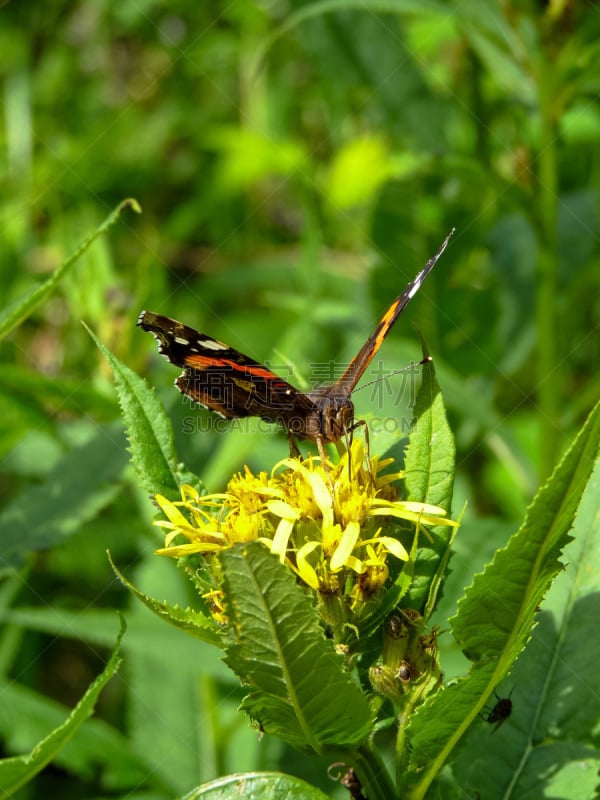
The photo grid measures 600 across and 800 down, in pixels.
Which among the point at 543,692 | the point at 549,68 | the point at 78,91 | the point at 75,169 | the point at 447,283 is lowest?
the point at 543,692

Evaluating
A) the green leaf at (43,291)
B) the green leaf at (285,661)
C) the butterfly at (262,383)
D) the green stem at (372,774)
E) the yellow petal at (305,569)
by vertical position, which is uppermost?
the green leaf at (43,291)

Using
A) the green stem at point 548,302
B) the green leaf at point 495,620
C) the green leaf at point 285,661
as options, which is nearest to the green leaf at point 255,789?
the green leaf at point 285,661

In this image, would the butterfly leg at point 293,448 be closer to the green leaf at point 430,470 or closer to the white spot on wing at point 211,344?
the white spot on wing at point 211,344

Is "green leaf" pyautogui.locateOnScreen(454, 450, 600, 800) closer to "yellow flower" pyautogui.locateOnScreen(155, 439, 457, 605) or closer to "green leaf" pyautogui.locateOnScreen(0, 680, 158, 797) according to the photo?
"yellow flower" pyautogui.locateOnScreen(155, 439, 457, 605)

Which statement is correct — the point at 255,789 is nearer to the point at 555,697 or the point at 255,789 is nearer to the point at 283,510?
the point at 283,510

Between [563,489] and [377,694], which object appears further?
[377,694]

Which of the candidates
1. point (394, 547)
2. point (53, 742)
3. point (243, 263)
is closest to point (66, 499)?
point (53, 742)

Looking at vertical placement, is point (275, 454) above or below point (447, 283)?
below

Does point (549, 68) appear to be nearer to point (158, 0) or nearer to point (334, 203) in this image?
point (334, 203)

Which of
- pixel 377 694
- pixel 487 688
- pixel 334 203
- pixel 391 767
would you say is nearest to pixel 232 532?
pixel 377 694
